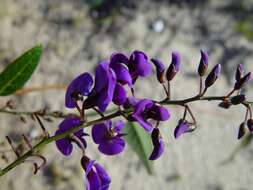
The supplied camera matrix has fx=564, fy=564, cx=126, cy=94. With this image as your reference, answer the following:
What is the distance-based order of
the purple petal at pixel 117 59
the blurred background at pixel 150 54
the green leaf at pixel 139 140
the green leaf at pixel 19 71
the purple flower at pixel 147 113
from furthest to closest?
the blurred background at pixel 150 54 < the green leaf at pixel 139 140 < the green leaf at pixel 19 71 < the purple petal at pixel 117 59 < the purple flower at pixel 147 113

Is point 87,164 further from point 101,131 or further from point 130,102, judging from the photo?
point 130,102

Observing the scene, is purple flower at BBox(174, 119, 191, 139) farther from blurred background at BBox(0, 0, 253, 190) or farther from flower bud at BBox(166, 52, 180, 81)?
blurred background at BBox(0, 0, 253, 190)

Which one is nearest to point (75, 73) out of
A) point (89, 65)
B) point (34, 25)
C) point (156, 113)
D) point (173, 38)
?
point (89, 65)

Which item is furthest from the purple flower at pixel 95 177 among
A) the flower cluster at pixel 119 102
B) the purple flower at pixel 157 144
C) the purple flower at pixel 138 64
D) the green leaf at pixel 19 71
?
the green leaf at pixel 19 71

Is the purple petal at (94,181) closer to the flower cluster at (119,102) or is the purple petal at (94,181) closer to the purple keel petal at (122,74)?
the flower cluster at (119,102)

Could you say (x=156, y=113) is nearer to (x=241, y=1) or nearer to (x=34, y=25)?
(x=34, y=25)

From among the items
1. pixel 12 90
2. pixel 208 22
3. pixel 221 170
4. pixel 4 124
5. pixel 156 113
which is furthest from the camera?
pixel 208 22

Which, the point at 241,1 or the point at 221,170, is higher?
the point at 241,1

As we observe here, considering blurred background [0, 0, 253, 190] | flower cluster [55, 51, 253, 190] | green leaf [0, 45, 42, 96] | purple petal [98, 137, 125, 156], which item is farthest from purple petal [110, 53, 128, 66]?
blurred background [0, 0, 253, 190]
